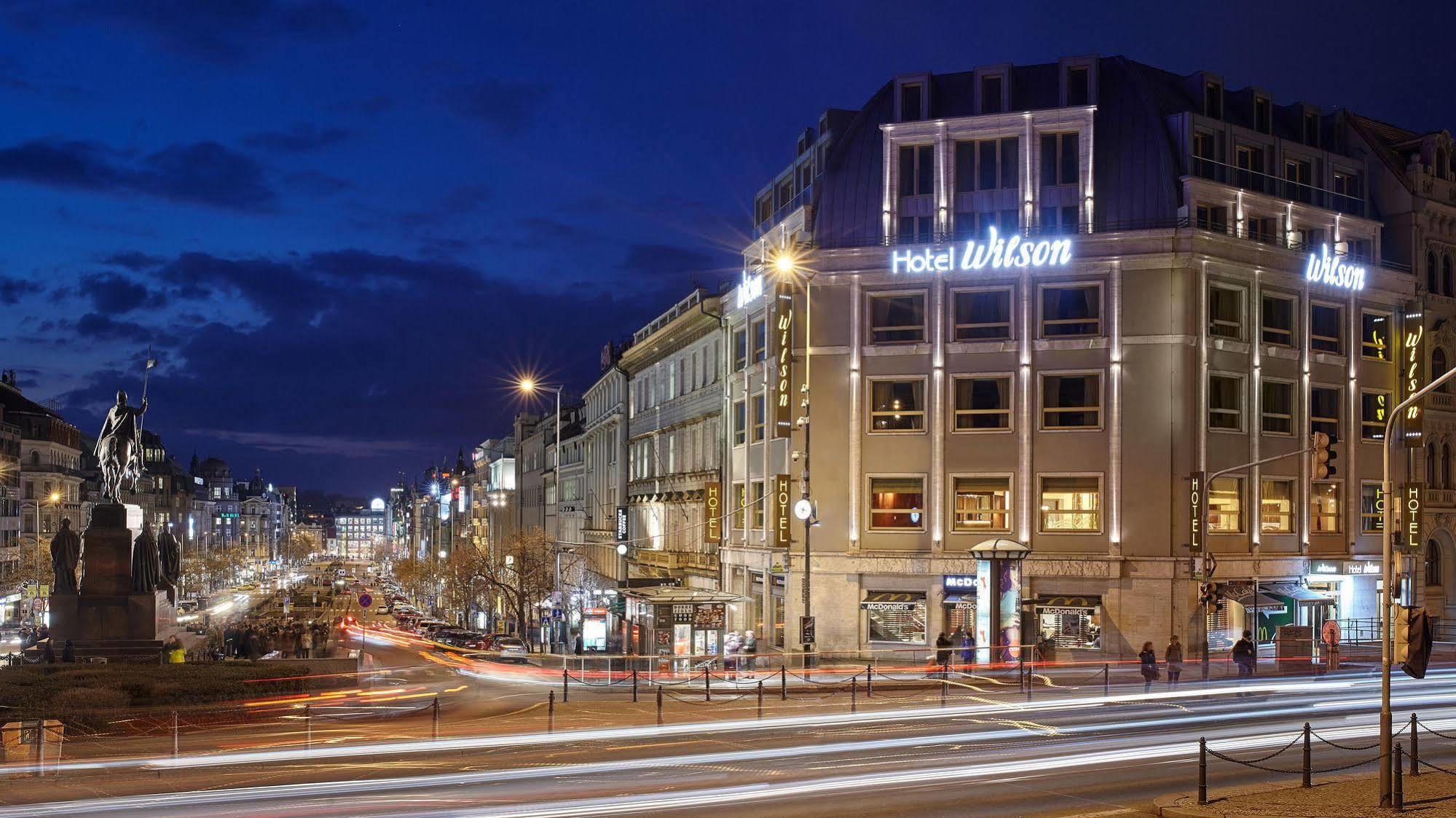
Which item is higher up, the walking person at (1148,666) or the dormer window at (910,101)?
the dormer window at (910,101)

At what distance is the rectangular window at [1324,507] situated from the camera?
49.5 metres

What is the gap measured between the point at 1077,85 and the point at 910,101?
646cm

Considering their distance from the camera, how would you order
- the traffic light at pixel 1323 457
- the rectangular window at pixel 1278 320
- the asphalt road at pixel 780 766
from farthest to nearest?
the rectangular window at pixel 1278 320, the traffic light at pixel 1323 457, the asphalt road at pixel 780 766


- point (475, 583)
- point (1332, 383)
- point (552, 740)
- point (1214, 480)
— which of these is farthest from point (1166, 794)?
point (475, 583)

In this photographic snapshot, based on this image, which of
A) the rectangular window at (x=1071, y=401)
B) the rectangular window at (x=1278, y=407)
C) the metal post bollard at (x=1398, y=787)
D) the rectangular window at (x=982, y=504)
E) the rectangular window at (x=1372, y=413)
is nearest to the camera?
the metal post bollard at (x=1398, y=787)

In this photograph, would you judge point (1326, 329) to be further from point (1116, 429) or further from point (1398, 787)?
point (1398, 787)

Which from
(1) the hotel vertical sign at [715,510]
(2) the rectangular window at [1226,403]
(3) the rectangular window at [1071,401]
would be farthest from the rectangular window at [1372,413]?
(1) the hotel vertical sign at [715,510]

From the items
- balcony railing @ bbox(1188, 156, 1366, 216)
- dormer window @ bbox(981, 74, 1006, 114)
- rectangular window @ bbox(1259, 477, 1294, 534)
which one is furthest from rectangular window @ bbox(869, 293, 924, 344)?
rectangular window @ bbox(1259, 477, 1294, 534)

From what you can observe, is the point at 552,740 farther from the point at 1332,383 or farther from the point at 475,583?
the point at 475,583

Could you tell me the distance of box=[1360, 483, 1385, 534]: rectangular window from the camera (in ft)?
167

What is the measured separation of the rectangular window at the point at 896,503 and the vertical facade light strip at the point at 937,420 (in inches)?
23.2

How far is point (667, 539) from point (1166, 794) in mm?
49033

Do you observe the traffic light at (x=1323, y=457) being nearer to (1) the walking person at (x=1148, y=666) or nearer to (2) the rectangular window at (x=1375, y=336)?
(1) the walking person at (x=1148, y=666)

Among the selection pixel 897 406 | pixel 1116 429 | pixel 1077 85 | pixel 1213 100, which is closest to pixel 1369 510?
pixel 1116 429
